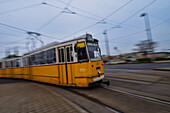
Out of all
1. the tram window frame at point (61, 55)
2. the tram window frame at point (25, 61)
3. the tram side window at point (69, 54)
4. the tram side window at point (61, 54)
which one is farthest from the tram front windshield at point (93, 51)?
the tram window frame at point (25, 61)

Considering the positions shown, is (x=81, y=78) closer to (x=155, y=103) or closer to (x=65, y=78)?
(x=65, y=78)

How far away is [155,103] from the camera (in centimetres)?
422

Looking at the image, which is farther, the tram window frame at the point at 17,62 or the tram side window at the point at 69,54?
the tram window frame at the point at 17,62

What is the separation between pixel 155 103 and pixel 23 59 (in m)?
13.3

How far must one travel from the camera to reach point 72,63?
23.1 ft

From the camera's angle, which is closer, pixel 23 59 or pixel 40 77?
pixel 40 77

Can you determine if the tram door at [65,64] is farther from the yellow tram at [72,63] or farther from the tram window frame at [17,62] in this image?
the tram window frame at [17,62]

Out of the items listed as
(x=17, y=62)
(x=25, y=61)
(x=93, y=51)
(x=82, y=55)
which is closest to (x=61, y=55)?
(x=82, y=55)

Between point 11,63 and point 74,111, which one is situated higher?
point 11,63

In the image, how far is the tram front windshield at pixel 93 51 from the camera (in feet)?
22.3

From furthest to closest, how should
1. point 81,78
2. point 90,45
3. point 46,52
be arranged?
1. point 46,52
2. point 90,45
3. point 81,78

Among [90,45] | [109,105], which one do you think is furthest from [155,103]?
[90,45]

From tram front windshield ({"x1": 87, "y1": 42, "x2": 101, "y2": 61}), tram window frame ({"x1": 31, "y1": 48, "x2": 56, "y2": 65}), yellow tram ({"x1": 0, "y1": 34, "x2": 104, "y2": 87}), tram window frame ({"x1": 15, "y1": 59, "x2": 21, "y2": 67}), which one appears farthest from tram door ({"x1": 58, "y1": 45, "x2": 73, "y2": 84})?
tram window frame ({"x1": 15, "y1": 59, "x2": 21, "y2": 67})

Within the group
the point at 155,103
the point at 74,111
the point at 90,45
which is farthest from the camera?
the point at 90,45
